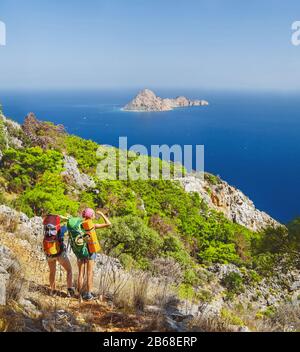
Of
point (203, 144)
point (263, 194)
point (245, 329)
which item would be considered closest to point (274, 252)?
point (245, 329)

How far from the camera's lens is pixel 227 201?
29.3m

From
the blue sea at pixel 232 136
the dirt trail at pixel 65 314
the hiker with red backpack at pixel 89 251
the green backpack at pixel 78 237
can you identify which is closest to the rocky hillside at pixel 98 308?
the dirt trail at pixel 65 314

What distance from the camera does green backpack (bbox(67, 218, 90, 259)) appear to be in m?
4.12

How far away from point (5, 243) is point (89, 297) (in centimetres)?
206

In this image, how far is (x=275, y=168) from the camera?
72.7 meters

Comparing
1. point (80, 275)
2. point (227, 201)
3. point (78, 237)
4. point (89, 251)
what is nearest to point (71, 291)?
point (80, 275)

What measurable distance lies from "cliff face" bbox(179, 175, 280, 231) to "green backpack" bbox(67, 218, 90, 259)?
21.1 meters

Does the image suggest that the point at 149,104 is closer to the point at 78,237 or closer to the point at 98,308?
the point at 78,237

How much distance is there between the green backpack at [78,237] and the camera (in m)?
4.12

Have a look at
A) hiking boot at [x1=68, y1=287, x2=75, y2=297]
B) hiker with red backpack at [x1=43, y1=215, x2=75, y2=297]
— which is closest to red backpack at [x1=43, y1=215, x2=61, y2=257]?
hiker with red backpack at [x1=43, y1=215, x2=75, y2=297]

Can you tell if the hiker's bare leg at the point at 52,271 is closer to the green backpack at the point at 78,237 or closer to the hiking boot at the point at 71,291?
the hiking boot at the point at 71,291

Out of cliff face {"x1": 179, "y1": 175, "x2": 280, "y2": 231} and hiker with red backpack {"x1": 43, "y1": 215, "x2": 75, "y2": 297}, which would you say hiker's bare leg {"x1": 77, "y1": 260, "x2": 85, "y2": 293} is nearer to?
hiker with red backpack {"x1": 43, "y1": 215, "x2": 75, "y2": 297}

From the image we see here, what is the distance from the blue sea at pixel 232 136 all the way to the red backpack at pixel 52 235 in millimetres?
45560

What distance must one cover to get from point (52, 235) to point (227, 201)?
26007 millimetres
